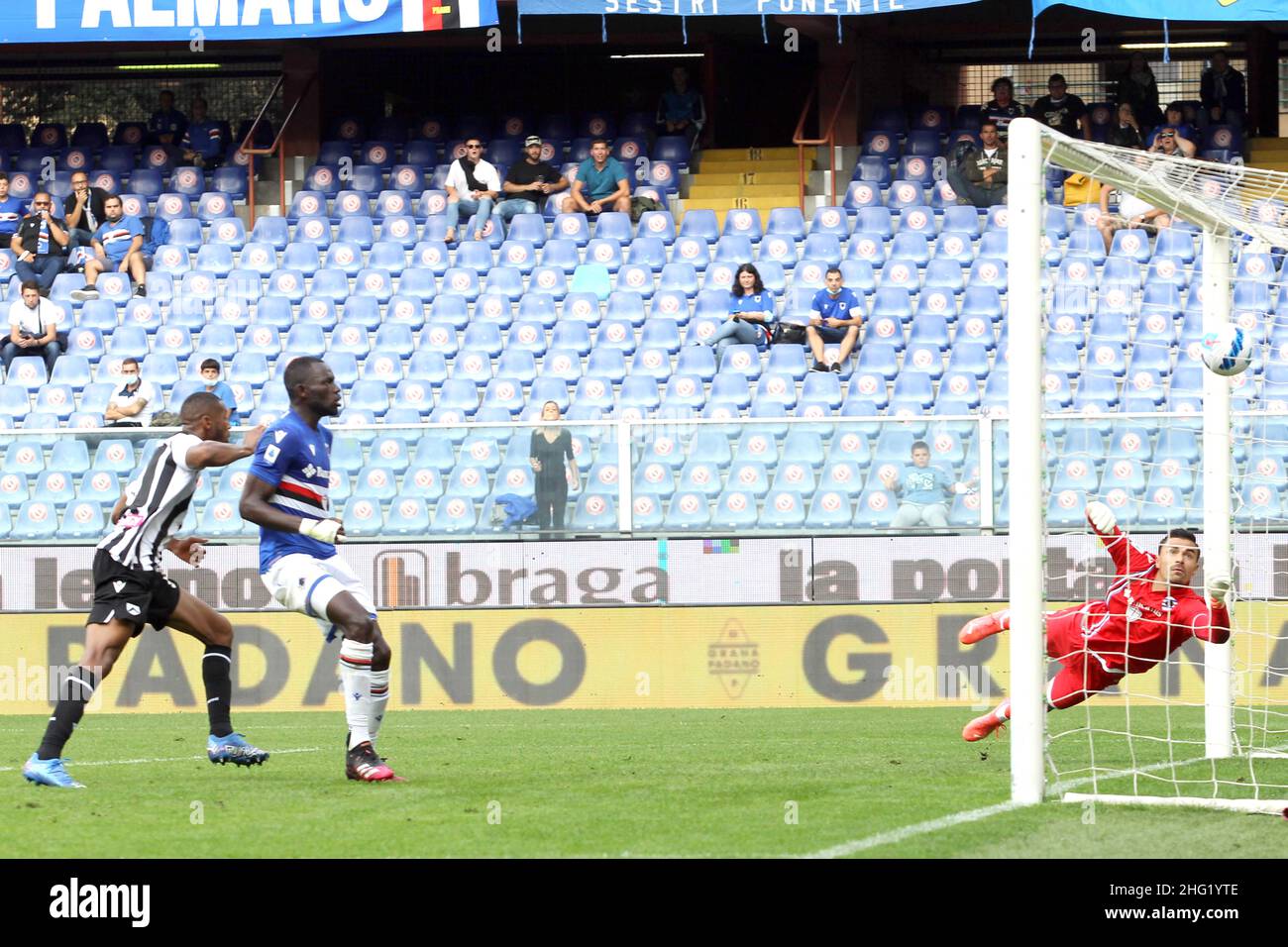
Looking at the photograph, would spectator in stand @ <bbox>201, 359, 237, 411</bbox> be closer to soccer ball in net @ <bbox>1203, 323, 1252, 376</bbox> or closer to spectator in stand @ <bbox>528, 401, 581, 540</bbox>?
spectator in stand @ <bbox>528, 401, 581, 540</bbox>

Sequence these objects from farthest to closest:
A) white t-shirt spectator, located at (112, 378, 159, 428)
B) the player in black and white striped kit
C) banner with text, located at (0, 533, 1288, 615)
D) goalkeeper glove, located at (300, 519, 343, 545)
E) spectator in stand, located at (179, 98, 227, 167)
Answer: spectator in stand, located at (179, 98, 227, 167) < white t-shirt spectator, located at (112, 378, 159, 428) < banner with text, located at (0, 533, 1288, 615) < the player in black and white striped kit < goalkeeper glove, located at (300, 519, 343, 545)

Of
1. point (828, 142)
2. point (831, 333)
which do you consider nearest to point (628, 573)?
point (831, 333)

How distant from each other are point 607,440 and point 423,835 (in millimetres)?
8081

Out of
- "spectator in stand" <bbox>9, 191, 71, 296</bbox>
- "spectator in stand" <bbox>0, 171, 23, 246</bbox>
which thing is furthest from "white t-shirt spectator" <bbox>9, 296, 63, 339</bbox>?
"spectator in stand" <bbox>0, 171, 23, 246</bbox>

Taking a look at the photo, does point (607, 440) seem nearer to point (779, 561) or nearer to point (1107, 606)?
point (779, 561)

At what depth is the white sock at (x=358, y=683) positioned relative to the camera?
8.97 meters

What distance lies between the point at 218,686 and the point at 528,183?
13.4 m

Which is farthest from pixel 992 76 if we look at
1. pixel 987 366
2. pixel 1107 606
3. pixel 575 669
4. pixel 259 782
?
pixel 259 782

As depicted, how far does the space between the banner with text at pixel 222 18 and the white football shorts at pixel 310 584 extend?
13059 mm

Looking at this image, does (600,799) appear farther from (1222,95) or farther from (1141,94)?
(1222,95)

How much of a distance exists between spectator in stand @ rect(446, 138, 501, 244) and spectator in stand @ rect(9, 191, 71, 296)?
4560 mm

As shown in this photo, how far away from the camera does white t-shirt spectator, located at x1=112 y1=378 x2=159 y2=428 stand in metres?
18.6

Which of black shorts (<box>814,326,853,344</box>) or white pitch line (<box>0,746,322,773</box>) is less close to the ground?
black shorts (<box>814,326,853,344</box>)

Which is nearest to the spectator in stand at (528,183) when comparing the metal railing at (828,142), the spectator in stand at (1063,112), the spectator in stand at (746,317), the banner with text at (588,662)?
the metal railing at (828,142)
